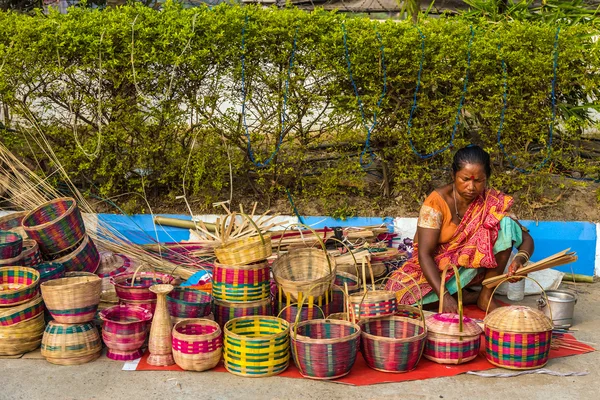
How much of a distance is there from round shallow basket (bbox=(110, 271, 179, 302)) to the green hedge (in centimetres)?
166

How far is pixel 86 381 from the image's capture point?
13.1ft

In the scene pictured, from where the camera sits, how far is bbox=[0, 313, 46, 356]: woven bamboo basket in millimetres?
4285

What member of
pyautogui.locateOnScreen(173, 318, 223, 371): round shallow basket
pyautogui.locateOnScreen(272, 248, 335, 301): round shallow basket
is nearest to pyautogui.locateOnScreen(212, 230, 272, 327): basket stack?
pyautogui.locateOnScreen(272, 248, 335, 301): round shallow basket

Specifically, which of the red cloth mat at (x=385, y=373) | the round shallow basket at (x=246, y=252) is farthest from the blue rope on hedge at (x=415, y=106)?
the red cloth mat at (x=385, y=373)

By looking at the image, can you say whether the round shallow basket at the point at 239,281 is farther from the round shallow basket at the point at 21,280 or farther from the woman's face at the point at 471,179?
the woman's face at the point at 471,179

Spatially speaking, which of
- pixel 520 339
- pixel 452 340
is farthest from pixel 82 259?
pixel 520 339

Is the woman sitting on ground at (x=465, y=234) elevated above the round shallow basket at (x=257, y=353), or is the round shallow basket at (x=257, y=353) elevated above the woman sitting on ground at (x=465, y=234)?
the woman sitting on ground at (x=465, y=234)

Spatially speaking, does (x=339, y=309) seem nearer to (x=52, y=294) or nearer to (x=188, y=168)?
(x=52, y=294)

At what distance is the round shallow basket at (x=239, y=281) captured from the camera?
4.46 m

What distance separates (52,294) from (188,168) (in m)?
2.50

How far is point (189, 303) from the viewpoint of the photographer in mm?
4398

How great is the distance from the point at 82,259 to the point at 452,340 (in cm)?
250

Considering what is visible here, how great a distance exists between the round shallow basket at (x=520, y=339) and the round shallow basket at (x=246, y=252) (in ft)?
4.47

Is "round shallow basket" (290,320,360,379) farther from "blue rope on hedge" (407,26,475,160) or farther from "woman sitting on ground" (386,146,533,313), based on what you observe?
"blue rope on hedge" (407,26,475,160)
